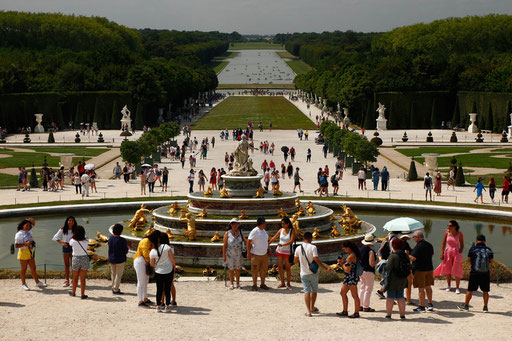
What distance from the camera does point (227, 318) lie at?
1736 centimetres

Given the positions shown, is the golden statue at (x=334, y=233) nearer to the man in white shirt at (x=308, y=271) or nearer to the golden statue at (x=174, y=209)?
the golden statue at (x=174, y=209)

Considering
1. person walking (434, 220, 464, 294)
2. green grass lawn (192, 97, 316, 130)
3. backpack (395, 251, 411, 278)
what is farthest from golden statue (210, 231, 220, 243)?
green grass lawn (192, 97, 316, 130)

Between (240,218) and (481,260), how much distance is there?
10899 millimetres

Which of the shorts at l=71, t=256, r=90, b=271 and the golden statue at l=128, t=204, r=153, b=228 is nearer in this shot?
the shorts at l=71, t=256, r=90, b=271

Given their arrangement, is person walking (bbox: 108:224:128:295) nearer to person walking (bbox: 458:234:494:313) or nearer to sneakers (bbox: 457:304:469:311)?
sneakers (bbox: 457:304:469:311)

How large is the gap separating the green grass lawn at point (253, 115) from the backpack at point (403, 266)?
79060mm

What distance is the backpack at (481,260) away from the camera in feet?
58.3

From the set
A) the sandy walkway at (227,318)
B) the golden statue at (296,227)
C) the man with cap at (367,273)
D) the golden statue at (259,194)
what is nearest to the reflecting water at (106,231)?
the golden statue at (296,227)

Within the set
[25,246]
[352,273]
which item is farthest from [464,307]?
[25,246]

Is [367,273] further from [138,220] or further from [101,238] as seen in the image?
[101,238]

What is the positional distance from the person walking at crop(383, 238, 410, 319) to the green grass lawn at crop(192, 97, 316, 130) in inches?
3114

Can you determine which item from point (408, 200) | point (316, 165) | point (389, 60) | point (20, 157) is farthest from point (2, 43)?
point (408, 200)

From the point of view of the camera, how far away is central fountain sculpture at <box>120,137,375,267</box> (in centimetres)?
2605

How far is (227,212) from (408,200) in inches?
529
